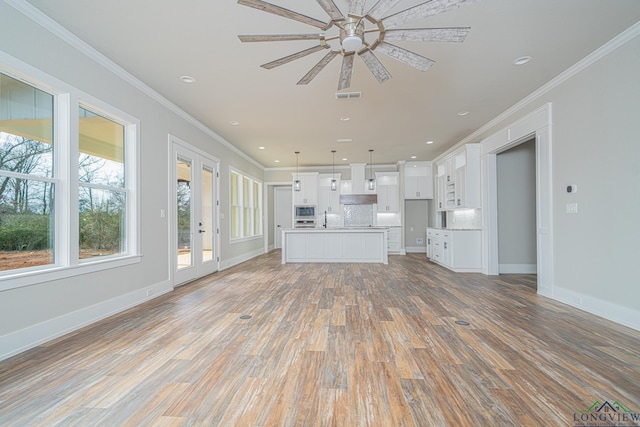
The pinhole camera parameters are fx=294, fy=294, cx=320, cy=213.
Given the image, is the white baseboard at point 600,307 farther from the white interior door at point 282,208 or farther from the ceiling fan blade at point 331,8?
the white interior door at point 282,208

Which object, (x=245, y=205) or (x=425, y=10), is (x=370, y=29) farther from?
(x=245, y=205)

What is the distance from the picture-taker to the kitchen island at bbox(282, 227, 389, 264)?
23.9 ft

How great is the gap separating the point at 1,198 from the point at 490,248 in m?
6.80

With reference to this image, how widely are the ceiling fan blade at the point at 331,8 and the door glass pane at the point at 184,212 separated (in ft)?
12.6

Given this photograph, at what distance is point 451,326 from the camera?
Answer: 2.96 m

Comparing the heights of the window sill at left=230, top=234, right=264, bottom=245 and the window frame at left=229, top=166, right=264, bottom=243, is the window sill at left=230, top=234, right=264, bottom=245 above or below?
below

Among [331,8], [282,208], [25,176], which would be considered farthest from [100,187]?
[282,208]

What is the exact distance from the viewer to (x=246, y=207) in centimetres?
841

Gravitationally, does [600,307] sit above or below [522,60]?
below

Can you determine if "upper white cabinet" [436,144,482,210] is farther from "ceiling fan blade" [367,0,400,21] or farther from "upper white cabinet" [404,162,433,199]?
"ceiling fan blade" [367,0,400,21]

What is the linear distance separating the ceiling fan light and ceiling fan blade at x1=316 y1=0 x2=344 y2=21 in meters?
0.13

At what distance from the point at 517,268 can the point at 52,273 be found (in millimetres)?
7178

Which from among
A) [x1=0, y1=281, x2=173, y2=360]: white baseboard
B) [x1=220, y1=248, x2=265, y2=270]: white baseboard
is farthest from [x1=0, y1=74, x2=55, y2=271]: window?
[x1=220, y1=248, x2=265, y2=270]: white baseboard

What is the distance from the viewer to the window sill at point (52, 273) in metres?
2.36
